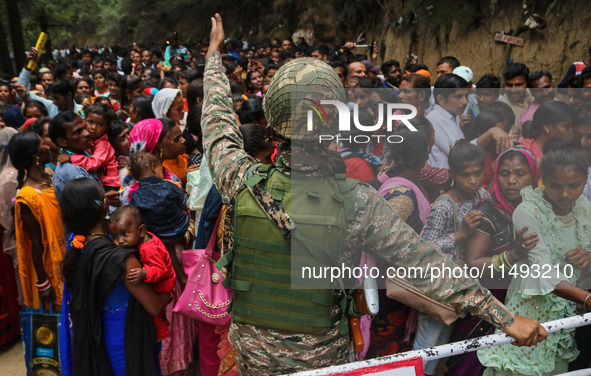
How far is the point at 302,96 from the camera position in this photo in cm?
149

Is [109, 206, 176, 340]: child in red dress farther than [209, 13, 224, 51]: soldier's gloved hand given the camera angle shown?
Yes

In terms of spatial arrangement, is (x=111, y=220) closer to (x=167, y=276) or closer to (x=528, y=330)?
(x=167, y=276)

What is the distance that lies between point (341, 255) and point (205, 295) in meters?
1.11

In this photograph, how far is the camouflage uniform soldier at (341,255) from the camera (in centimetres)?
150

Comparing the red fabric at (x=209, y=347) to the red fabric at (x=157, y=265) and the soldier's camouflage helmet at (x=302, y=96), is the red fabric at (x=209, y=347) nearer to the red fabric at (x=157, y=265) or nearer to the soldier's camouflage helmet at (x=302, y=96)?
the red fabric at (x=157, y=265)

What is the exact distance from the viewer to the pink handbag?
2.44 meters

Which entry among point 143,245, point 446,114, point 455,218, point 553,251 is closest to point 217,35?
point 143,245

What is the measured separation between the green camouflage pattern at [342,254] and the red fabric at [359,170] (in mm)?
1240

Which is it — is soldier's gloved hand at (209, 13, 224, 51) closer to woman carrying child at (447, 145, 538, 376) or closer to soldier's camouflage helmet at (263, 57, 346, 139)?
soldier's camouflage helmet at (263, 57, 346, 139)

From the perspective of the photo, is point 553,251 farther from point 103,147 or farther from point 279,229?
point 103,147

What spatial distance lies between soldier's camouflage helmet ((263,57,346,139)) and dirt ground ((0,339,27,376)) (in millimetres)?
3199

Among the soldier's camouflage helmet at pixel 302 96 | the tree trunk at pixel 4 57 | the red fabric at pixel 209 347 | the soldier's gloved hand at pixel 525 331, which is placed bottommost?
the red fabric at pixel 209 347

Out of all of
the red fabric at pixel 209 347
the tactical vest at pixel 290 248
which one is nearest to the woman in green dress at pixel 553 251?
the tactical vest at pixel 290 248

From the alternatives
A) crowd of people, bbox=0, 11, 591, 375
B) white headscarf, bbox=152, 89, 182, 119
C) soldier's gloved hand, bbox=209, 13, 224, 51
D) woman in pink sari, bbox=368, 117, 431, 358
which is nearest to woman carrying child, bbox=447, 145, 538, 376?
crowd of people, bbox=0, 11, 591, 375
